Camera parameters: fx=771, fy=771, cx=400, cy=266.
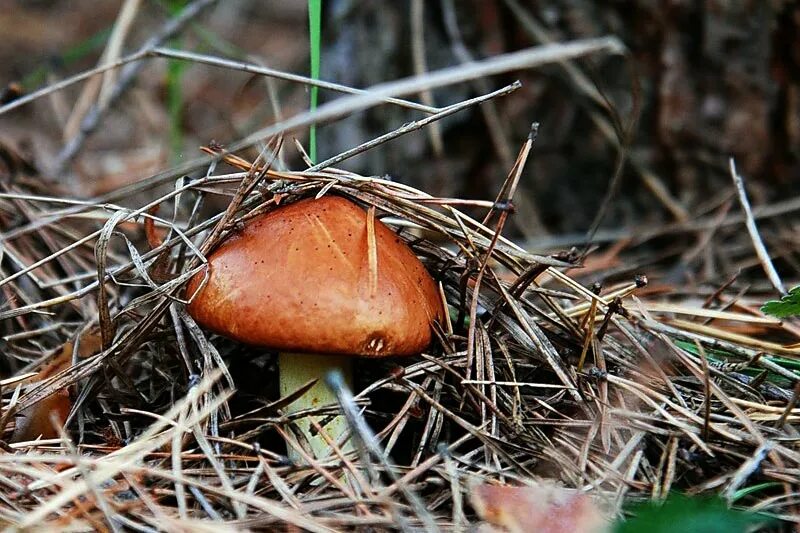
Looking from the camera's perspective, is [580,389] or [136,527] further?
[580,389]

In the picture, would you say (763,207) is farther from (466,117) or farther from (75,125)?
(75,125)

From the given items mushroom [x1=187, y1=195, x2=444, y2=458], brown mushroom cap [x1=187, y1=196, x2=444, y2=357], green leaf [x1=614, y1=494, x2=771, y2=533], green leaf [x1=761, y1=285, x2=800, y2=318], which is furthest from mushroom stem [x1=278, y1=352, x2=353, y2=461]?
green leaf [x1=761, y1=285, x2=800, y2=318]

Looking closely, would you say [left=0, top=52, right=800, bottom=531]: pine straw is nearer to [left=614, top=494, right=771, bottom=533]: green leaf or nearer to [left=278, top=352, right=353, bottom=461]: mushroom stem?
[left=278, top=352, right=353, bottom=461]: mushroom stem

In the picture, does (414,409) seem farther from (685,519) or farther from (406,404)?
(685,519)

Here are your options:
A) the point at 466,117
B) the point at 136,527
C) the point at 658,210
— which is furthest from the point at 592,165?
the point at 136,527

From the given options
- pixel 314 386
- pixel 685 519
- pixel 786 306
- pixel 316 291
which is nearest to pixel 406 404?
pixel 314 386

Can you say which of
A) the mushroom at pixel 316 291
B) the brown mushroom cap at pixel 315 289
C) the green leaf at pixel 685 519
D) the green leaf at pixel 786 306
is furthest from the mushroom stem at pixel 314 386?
the green leaf at pixel 786 306

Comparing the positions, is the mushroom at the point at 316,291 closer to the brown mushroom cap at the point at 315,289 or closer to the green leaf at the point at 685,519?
the brown mushroom cap at the point at 315,289
